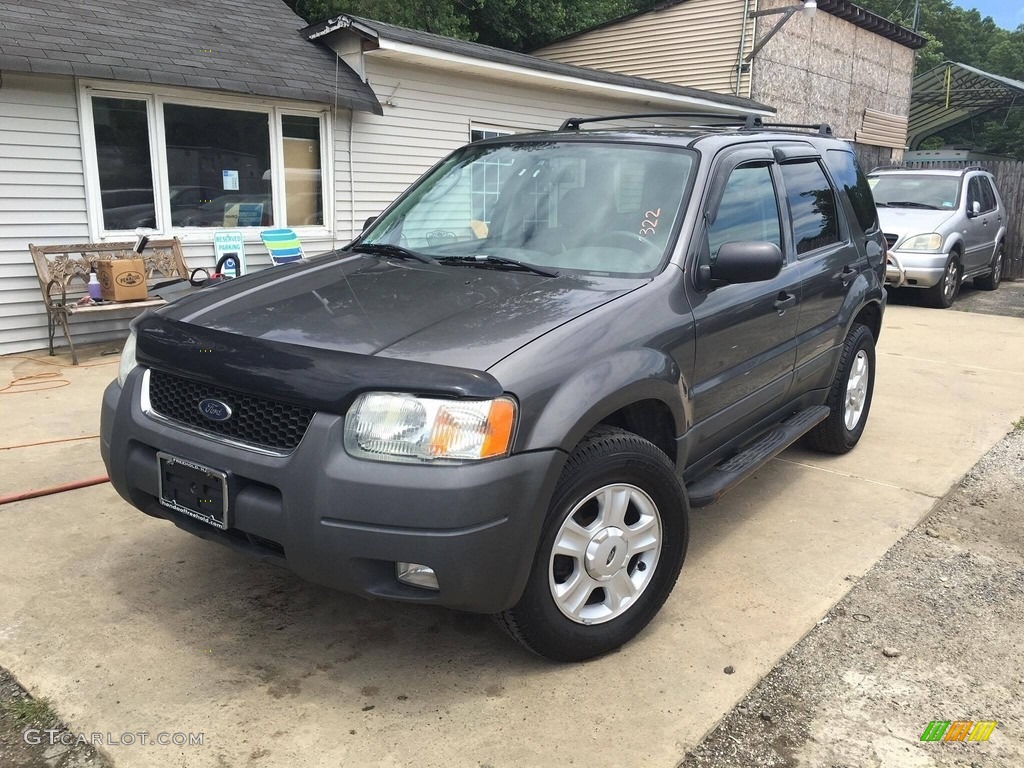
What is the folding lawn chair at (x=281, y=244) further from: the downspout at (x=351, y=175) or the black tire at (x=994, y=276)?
the black tire at (x=994, y=276)

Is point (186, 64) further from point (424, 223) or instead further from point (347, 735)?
point (347, 735)

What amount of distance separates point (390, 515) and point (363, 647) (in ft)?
2.81

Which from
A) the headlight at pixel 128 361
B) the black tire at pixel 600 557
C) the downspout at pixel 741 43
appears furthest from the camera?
the downspout at pixel 741 43

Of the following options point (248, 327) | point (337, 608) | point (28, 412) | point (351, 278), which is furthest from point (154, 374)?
point (28, 412)

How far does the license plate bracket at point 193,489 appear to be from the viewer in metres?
2.58

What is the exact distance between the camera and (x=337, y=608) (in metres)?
3.20

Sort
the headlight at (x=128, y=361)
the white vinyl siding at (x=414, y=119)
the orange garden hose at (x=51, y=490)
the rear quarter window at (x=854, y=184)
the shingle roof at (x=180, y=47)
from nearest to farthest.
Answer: the headlight at (x=128, y=361) → the orange garden hose at (x=51, y=490) → the rear quarter window at (x=854, y=184) → the shingle roof at (x=180, y=47) → the white vinyl siding at (x=414, y=119)

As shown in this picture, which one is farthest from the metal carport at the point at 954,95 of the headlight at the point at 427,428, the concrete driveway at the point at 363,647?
the headlight at the point at 427,428

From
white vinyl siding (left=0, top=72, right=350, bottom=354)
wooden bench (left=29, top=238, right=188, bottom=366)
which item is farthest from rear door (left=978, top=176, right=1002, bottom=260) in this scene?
white vinyl siding (left=0, top=72, right=350, bottom=354)

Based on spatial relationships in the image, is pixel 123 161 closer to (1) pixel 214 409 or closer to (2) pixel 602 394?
(1) pixel 214 409

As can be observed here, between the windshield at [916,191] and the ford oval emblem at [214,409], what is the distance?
442 inches

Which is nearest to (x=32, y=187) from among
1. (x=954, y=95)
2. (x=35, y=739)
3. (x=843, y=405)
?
(x=35, y=739)

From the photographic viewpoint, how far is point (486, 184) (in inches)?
150

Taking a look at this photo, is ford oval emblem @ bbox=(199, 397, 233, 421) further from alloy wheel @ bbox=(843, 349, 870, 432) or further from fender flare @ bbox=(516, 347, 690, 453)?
alloy wheel @ bbox=(843, 349, 870, 432)
